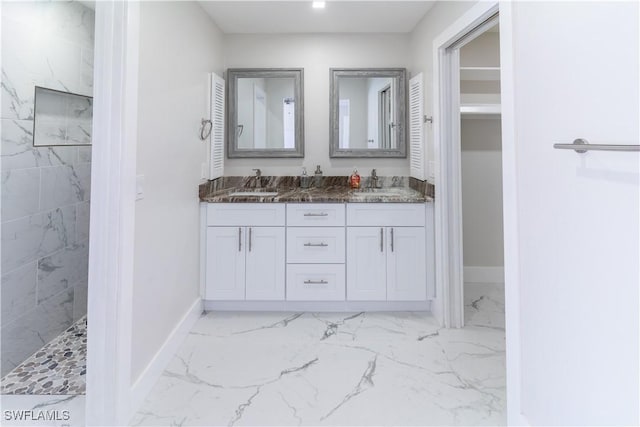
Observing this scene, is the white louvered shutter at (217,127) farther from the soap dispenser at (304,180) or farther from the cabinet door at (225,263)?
the soap dispenser at (304,180)

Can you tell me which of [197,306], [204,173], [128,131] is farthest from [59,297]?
[128,131]

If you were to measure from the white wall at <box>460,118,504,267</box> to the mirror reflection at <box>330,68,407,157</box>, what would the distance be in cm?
67

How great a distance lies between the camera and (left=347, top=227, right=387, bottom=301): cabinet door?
2648 millimetres

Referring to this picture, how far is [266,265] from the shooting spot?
267 centimetres

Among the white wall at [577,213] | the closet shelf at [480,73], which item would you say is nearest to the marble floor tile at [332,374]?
the white wall at [577,213]

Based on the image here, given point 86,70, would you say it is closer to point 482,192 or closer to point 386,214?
point 386,214

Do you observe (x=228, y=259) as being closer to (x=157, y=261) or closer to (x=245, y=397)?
(x=157, y=261)

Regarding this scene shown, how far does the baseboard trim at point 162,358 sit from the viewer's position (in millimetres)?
1609

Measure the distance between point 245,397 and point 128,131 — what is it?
1.34 m

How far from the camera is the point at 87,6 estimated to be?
2428mm

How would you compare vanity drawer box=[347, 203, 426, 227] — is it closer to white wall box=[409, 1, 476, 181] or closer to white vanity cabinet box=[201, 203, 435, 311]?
white vanity cabinet box=[201, 203, 435, 311]

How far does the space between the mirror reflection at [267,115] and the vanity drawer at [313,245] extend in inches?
34.6

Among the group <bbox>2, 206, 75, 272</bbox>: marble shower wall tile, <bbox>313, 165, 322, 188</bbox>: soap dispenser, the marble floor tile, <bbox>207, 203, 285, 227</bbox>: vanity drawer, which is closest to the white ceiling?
<bbox>313, 165, 322, 188</bbox>: soap dispenser

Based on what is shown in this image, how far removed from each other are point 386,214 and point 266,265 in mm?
991
